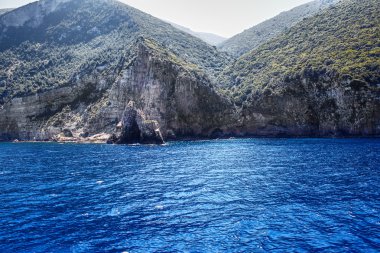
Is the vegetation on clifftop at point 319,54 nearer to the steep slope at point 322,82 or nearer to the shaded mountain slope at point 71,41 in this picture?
the steep slope at point 322,82

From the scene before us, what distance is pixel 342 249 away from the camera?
18172mm

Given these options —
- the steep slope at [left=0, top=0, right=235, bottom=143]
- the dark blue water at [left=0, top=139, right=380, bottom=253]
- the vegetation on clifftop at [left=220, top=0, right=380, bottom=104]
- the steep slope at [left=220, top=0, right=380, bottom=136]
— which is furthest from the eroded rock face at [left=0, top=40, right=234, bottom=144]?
the dark blue water at [left=0, top=139, right=380, bottom=253]

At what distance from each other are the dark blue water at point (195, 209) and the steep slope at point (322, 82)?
52.9 metres

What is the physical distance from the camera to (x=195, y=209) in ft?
86.5

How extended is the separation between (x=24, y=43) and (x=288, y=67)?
139 m

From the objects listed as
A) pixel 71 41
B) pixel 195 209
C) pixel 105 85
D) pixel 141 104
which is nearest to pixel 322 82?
pixel 141 104

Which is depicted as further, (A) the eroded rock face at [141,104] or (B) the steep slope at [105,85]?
(B) the steep slope at [105,85]

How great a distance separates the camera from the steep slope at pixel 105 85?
112 metres

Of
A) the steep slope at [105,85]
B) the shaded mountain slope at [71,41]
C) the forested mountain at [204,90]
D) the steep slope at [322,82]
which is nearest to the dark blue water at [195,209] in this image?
the steep slope at [322,82]

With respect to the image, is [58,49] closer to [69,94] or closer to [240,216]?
[69,94]

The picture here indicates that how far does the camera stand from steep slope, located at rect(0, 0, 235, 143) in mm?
112375

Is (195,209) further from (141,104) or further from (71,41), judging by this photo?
(71,41)

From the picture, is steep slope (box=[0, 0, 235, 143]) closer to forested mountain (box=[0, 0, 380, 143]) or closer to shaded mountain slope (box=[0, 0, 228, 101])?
forested mountain (box=[0, 0, 380, 143])

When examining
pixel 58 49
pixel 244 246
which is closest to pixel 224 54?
pixel 58 49
